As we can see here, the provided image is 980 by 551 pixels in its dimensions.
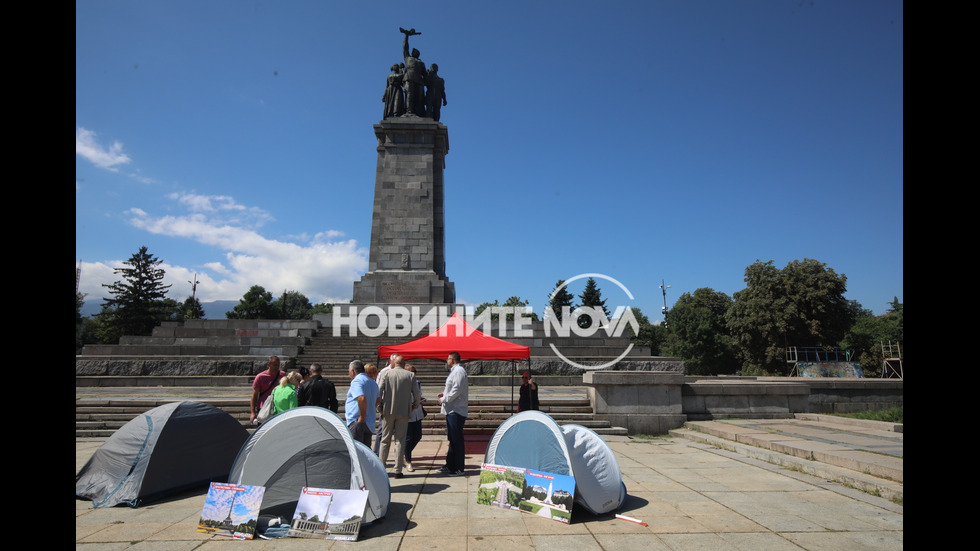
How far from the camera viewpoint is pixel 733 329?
150 ft

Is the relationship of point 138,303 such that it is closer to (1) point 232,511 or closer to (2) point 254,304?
(2) point 254,304

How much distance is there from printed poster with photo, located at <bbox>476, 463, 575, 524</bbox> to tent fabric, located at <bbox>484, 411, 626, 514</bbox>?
0.52 ft

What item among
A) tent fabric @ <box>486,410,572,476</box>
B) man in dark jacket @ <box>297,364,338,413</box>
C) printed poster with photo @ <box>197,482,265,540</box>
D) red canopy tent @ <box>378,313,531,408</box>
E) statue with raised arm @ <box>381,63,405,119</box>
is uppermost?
statue with raised arm @ <box>381,63,405,119</box>

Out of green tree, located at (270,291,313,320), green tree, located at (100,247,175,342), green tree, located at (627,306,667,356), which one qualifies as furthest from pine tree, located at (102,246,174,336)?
green tree, located at (627,306,667,356)

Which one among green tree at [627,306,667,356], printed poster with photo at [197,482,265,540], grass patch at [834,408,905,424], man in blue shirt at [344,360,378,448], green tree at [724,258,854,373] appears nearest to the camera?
printed poster with photo at [197,482,265,540]

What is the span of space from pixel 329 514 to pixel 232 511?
99 centimetres

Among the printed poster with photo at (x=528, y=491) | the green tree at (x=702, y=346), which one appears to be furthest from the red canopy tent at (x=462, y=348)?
the green tree at (x=702, y=346)

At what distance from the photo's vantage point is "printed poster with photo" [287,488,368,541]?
15.8ft

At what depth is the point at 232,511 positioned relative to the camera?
5020 millimetres

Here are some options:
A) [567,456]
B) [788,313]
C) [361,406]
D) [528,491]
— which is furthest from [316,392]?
[788,313]

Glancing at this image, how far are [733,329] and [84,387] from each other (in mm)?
45709

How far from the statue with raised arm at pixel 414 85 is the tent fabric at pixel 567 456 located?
78.5 feet

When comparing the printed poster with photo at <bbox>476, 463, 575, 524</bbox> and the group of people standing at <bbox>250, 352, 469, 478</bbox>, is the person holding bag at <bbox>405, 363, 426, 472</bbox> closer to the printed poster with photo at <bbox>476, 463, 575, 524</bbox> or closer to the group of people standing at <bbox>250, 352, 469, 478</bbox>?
the group of people standing at <bbox>250, 352, 469, 478</bbox>

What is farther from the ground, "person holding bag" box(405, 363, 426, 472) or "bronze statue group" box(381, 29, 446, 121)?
"bronze statue group" box(381, 29, 446, 121)
